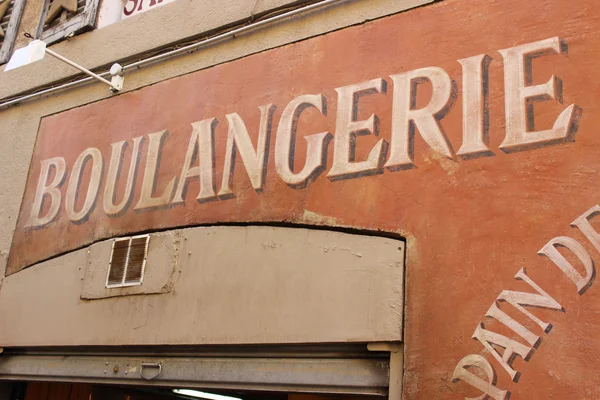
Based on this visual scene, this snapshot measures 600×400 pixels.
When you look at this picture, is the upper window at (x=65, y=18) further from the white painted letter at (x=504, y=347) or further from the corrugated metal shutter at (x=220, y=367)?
the white painted letter at (x=504, y=347)

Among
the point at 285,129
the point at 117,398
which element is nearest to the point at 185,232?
the point at 285,129

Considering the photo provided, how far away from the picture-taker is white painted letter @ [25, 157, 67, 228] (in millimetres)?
6004

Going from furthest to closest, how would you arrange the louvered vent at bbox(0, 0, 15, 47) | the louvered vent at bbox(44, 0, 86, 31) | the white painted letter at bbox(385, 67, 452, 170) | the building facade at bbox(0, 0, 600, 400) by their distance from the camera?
the louvered vent at bbox(0, 0, 15, 47)
the louvered vent at bbox(44, 0, 86, 31)
the white painted letter at bbox(385, 67, 452, 170)
the building facade at bbox(0, 0, 600, 400)

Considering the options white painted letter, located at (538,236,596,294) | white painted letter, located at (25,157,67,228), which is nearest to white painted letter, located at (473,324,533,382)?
white painted letter, located at (538,236,596,294)

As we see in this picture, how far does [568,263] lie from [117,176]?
3.54 meters

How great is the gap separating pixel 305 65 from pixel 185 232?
1.45 meters

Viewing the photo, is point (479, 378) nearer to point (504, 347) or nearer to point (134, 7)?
point (504, 347)

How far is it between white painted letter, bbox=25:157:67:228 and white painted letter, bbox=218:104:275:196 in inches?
68.5

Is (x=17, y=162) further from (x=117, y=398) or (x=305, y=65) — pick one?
(x=305, y=65)

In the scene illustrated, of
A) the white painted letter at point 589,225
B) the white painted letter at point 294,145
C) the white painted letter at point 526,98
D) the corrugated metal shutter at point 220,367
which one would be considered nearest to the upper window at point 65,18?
the white painted letter at point 294,145

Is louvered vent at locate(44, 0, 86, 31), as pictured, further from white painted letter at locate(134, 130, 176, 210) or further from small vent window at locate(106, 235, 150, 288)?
small vent window at locate(106, 235, 150, 288)

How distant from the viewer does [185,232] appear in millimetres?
5102

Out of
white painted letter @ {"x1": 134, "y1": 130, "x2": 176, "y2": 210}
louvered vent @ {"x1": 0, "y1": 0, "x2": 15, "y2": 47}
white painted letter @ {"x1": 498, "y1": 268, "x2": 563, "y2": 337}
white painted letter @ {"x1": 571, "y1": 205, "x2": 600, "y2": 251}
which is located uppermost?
louvered vent @ {"x1": 0, "y1": 0, "x2": 15, "y2": 47}

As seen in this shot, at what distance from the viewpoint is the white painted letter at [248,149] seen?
195 inches
